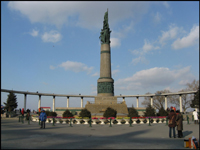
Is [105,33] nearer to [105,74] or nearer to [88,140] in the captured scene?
[105,74]

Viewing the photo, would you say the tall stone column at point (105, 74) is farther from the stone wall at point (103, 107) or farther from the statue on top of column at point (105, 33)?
the stone wall at point (103, 107)

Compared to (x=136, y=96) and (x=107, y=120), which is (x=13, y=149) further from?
(x=136, y=96)

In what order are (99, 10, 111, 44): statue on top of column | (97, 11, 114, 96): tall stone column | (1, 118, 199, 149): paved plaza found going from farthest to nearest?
1. (99, 10, 111, 44): statue on top of column
2. (97, 11, 114, 96): tall stone column
3. (1, 118, 199, 149): paved plaza

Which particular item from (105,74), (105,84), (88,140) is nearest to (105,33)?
(105,74)

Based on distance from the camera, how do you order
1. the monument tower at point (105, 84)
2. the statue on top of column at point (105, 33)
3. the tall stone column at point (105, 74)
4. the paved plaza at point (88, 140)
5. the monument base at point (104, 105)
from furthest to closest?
the statue on top of column at point (105, 33), the tall stone column at point (105, 74), the monument tower at point (105, 84), the monument base at point (104, 105), the paved plaza at point (88, 140)

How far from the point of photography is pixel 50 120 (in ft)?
83.0

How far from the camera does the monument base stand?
34062 mm

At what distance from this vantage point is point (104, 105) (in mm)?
34719

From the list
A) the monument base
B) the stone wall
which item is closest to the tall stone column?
the monument base

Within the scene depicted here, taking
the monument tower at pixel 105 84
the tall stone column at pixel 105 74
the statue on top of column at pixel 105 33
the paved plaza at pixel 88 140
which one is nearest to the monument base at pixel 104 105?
the monument tower at pixel 105 84

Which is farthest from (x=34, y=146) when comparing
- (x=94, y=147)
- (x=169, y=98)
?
(x=169, y=98)

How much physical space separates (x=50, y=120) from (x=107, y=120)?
731 centimetres

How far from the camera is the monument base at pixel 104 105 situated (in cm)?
3406

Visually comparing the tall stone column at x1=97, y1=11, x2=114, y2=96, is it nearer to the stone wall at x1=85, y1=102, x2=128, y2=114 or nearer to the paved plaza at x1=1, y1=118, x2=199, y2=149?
the stone wall at x1=85, y1=102, x2=128, y2=114
